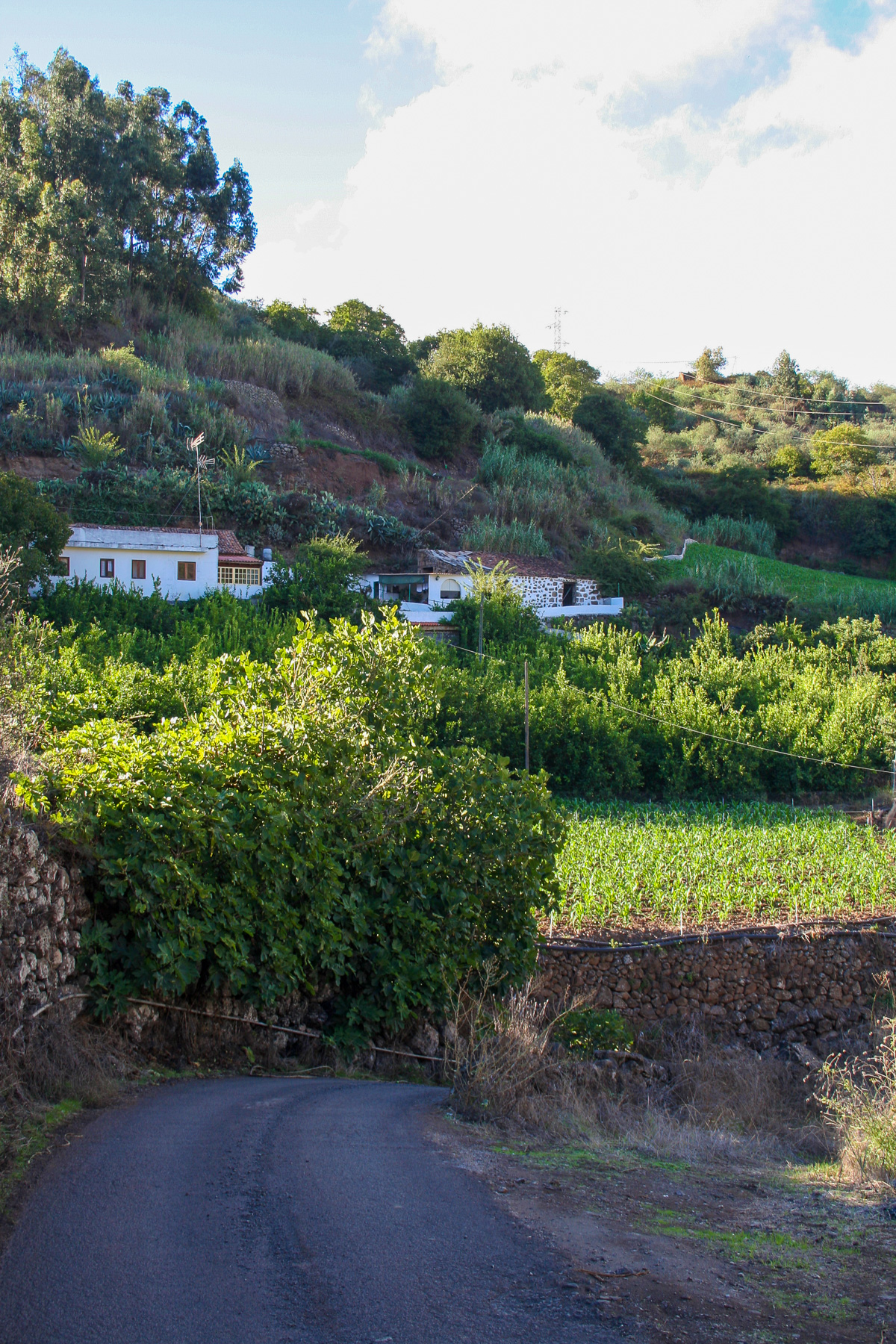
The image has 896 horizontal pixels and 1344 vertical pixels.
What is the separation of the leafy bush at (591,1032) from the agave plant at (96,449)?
3285 cm

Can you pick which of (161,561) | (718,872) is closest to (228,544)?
(161,561)

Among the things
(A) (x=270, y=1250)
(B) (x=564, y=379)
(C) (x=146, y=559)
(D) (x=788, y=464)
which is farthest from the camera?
(B) (x=564, y=379)

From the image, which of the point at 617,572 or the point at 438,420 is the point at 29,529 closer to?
the point at 617,572

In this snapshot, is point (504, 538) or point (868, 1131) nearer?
point (868, 1131)

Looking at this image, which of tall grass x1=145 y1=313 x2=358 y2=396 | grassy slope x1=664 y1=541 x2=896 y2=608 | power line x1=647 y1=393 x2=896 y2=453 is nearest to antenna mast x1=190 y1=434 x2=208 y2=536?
tall grass x1=145 y1=313 x2=358 y2=396

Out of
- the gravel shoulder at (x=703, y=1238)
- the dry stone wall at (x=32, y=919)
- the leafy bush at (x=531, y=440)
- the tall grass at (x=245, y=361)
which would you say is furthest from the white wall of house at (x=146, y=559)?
the gravel shoulder at (x=703, y=1238)

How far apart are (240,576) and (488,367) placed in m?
33.5

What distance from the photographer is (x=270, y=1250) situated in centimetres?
398

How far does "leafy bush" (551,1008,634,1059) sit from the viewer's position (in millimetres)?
10359

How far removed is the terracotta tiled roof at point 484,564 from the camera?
36.8 metres

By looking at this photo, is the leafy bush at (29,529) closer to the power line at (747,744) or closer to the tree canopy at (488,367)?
the power line at (747,744)

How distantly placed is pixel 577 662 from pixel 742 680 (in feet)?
17.5

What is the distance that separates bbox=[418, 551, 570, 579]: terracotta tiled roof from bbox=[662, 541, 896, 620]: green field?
652 centimetres

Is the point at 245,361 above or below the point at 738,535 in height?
above
